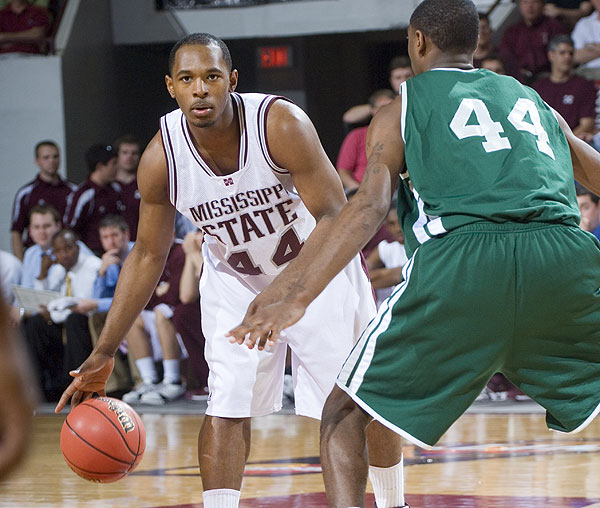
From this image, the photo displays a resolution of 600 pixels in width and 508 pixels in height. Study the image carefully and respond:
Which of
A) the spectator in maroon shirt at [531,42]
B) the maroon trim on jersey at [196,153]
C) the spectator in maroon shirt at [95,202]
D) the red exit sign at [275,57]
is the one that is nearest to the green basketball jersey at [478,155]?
the maroon trim on jersey at [196,153]

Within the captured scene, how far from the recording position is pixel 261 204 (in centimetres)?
350

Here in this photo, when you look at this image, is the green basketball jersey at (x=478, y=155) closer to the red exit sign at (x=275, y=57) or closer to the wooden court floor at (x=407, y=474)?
the wooden court floor at (x=407, y=474)

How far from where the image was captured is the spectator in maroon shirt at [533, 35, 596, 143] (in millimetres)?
8125

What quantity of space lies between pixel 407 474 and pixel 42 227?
191 inches

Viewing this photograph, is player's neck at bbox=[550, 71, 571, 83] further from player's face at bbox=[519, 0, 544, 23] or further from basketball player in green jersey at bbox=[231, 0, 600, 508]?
basketball player in green jersey at bbox=[231, 0, 600, 508]

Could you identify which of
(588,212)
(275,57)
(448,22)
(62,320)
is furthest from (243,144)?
(275,57)

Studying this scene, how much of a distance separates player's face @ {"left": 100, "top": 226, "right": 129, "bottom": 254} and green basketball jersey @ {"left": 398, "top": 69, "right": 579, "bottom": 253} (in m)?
5.61

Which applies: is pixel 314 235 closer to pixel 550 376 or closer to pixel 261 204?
pixel 261 204

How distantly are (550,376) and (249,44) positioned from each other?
8936 millimetres

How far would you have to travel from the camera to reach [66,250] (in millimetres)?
8281

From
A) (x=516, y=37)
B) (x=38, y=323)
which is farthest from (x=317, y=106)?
(x=38, y=323)

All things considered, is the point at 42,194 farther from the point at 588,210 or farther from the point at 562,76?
the point at 588,210

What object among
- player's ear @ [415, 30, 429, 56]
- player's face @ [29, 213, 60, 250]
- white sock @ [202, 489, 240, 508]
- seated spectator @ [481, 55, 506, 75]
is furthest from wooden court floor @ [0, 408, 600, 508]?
seated spectator @ [481, 55, 506, 75]

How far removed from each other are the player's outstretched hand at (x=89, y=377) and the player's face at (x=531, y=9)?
21.2ft
